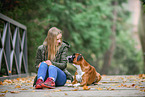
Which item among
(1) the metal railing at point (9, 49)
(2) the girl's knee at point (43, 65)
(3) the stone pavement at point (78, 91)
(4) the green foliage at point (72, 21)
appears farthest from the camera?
(4) the green foliage at point (72, 21)

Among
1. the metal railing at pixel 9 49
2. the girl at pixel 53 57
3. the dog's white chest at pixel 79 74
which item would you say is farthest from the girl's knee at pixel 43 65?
the metal railing at pixel 9 49

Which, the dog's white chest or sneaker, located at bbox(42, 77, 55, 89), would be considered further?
the dog's white chest

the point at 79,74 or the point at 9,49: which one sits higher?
the point at 9,49

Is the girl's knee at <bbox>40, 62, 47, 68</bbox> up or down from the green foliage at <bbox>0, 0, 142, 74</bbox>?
down

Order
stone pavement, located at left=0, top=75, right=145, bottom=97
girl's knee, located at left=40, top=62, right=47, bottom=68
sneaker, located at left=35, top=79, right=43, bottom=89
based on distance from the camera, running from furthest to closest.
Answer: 1. girl's knee, located at left=40, top=62, right=47, bottom=68
2. sneaker, located at left=35, top=79, right=43, bottom=89
3. stone pavement, located at left=0, top=75, right=145, bottom=97

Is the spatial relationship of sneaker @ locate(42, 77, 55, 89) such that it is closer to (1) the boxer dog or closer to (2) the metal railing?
(1) the boxer dog

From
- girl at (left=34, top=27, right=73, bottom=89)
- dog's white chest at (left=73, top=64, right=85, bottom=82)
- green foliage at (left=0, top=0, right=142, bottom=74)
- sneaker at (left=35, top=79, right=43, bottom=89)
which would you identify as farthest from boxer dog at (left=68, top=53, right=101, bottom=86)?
green foliage at (left=0, top=0, right=142, bottom=74)

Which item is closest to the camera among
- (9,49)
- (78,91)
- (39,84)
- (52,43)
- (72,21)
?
(78,91)

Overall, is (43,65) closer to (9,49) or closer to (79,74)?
(79,74)

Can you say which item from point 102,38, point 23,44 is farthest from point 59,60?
point 102,38

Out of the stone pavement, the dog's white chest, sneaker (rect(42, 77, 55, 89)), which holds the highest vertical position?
the dog's white chest

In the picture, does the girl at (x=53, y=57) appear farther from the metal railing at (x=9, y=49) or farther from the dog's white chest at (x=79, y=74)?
the metal railing at (x=9, y=49)

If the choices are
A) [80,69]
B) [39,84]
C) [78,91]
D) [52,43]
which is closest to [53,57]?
[52,43]

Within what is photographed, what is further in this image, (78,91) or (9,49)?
(9,49)
